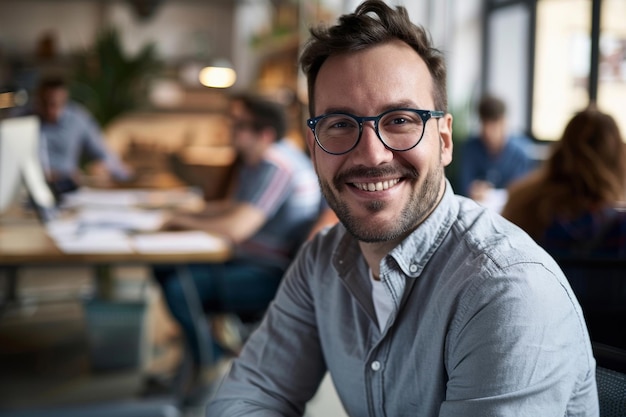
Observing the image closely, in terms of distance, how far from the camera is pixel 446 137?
121 cm

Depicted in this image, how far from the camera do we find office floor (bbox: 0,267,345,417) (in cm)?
A: 356

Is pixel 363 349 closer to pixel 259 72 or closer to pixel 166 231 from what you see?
pixel 166 231

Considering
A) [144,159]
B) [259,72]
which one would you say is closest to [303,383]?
[144,159]

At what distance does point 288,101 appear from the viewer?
23.3 feet

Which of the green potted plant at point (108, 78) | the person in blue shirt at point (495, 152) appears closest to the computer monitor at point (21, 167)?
the person in blue shirt at point (495, 152)

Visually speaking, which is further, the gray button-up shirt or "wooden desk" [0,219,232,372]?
"wooden desk" [0,219,232,372]

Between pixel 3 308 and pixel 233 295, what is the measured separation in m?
1.67

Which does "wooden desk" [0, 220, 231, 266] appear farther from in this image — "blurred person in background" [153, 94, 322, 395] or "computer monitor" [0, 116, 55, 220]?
"computer monitor" [0, 116, 55, 220]

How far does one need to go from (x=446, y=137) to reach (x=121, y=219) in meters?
2.37

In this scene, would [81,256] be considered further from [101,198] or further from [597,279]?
[597,279]

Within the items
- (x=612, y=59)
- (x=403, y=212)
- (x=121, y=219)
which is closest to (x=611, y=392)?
(x=403, y=212)

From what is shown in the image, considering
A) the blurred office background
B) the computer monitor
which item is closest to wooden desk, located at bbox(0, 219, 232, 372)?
the computer monitor

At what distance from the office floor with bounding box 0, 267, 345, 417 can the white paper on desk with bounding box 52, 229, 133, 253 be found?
0.59 meters

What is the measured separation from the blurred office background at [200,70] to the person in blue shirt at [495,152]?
34cm
